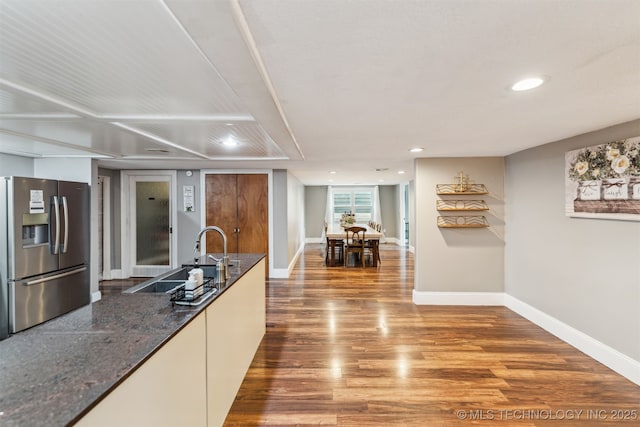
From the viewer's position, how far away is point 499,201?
399cm

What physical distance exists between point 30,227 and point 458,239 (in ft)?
16.3

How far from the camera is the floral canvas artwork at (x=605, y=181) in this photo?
230 centimetres

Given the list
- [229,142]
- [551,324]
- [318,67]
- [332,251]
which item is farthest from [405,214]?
[318,67]

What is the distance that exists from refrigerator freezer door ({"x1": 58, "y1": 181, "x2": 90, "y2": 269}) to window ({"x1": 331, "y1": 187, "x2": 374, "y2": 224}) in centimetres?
756

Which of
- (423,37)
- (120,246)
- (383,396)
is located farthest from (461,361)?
(120,246)

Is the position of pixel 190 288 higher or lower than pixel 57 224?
lower

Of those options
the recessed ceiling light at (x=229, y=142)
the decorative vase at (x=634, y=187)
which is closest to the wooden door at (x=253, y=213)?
the recessed ceiling light at (x=229, y=142)

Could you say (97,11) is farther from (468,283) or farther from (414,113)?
(468,283)

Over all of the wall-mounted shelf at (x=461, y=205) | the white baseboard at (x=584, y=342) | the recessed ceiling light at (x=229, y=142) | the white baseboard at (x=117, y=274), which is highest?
the recessed ceiling light at (x=229, y=142)

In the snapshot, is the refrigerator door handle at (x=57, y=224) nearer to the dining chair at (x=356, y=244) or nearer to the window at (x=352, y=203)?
the dining chair at (x=356, y=244)

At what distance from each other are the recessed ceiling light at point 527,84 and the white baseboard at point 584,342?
2.36m

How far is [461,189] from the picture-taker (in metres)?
3.92

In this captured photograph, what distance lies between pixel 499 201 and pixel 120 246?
253 inches

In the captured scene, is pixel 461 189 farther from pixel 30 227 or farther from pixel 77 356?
pixel 30 227
